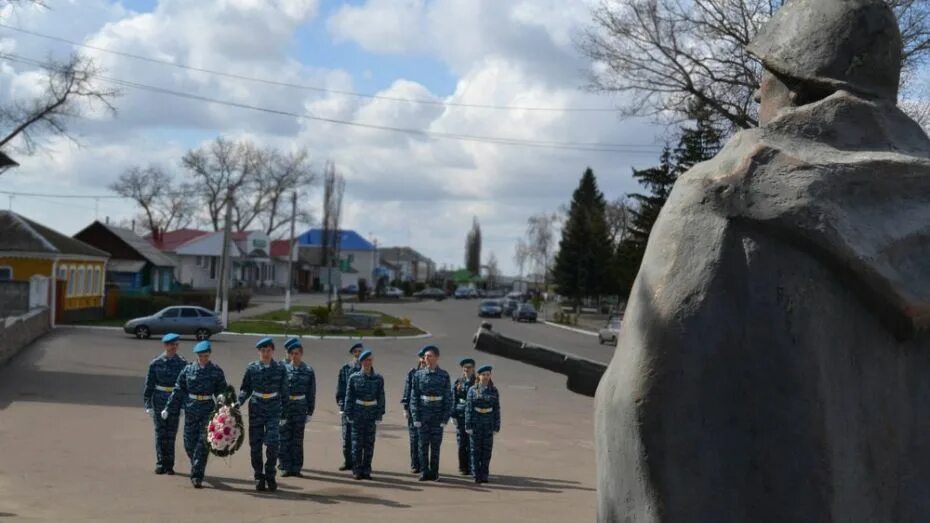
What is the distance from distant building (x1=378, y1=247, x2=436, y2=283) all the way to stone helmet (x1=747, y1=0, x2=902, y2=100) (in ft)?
485

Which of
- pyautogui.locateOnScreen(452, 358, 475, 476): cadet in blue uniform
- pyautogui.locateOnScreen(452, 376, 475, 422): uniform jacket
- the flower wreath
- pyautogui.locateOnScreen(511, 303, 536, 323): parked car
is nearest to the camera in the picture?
the flower wreath

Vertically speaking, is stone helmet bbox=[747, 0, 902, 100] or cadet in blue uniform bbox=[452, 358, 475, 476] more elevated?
stone helmet bbox=[747, 0, 902, 100]

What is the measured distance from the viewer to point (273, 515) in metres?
10.0

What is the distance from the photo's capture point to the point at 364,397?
12.9 metres

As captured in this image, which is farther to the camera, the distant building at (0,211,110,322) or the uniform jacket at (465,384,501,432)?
the distant building at (0,211,110,322)

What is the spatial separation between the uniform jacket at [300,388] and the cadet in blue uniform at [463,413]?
1886 mm

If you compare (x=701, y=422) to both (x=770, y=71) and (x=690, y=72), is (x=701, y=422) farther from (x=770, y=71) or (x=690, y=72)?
(x=690, y=72)

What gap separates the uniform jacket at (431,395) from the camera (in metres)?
12.8

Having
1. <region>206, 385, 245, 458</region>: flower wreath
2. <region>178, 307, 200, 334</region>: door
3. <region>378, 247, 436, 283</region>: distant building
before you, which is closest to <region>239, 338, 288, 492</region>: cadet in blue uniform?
<region>206, 385, 245, 458</region>: flower wreath

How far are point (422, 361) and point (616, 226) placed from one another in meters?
77.8

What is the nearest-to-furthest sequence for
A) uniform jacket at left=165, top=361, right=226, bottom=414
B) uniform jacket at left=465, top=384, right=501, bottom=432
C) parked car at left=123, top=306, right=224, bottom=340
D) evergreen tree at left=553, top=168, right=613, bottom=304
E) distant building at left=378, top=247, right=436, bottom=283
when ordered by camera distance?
uniform jacket at left=165, top=361, right=226, bottom=414, uniform jacket at left=465, top=384, right=501, bottom=432, parked car at left=123, top=306, right=224, bottom=340, evergreen tree at left=553, top=168, right=613, bottom=304, distant building at left=378, top=247, right=436, bottom=283

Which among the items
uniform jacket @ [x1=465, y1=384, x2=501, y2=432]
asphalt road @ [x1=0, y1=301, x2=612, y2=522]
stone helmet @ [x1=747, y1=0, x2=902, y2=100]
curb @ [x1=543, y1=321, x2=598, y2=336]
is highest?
stone helmet @ [x1=747, y1=0, x2=902, y2=100]

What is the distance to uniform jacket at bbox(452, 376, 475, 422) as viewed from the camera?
44.1ft

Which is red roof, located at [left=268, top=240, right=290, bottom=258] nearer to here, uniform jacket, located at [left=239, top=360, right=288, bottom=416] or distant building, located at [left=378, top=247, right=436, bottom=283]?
distant building, located at [left=378, top=247, right=436, bottom=283]
